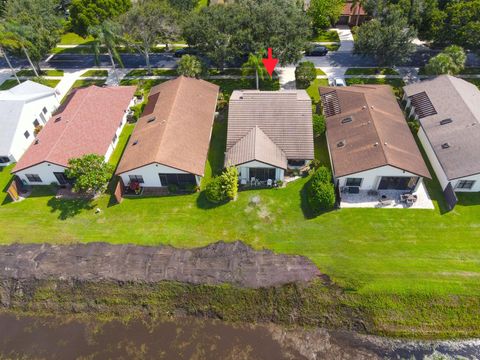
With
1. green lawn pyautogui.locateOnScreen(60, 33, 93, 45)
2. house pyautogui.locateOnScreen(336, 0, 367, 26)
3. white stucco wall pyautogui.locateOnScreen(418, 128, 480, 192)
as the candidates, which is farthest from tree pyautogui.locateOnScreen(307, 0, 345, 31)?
green lawn pyautogui.locateOnScreen(60, 33, 93, 45)

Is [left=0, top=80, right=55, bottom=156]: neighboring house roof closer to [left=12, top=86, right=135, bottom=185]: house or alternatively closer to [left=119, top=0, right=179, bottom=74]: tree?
[left=12, top=86, right=135, bottom=185]: house

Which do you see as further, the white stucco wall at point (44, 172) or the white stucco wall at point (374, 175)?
the white stucco wall at point (44, 172)

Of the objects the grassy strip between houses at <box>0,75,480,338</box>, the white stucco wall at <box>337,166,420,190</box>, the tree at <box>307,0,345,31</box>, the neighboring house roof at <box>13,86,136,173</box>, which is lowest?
the grassy strip between houses at <box>0,75,480,338</box>

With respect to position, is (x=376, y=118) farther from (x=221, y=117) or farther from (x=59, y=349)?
(x=59, y=349)

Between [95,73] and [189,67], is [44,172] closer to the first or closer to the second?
[189,67]

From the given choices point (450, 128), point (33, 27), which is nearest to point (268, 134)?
point (450, 128)

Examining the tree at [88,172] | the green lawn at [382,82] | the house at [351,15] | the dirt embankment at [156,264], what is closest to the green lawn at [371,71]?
the green lawn at [382,82]

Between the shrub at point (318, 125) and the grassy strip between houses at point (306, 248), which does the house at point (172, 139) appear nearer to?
the grassy strip between houses at point (306, 248)
